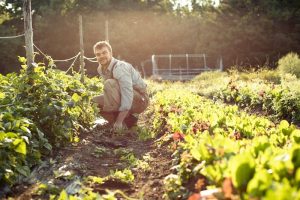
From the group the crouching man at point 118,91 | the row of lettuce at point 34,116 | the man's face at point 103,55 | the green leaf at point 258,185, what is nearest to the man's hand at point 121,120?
the crouching man at point 118,91

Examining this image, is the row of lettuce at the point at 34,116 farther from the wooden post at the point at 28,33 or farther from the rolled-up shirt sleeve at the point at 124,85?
the rolled-up shirt sleeve at the point at 124,85

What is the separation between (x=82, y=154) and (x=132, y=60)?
29191 mm

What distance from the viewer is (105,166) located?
4.17 m

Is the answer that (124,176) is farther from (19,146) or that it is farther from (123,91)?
(123,91)

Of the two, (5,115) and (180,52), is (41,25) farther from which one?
(5,115)

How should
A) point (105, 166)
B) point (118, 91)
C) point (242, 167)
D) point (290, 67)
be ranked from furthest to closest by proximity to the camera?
point (290, 67) < point (118, 91) < point (105, 166) < point (242, 167)

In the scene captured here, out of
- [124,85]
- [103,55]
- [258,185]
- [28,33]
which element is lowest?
[124,85]

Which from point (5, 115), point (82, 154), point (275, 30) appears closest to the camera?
point (5, 115)

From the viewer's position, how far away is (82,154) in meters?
4.63

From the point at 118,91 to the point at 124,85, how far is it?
0.85ft

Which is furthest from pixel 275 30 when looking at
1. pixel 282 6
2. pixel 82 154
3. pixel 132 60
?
pixel 82 154

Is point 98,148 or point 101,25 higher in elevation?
point 101,25

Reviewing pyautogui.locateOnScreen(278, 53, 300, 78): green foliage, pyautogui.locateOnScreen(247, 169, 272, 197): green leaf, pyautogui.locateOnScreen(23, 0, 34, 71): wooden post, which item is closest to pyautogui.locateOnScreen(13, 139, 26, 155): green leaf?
pyautogui.locateOnScreen(247, 169, 272, 197): green leaf

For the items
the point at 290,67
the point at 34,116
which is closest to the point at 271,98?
the point at 34,116
